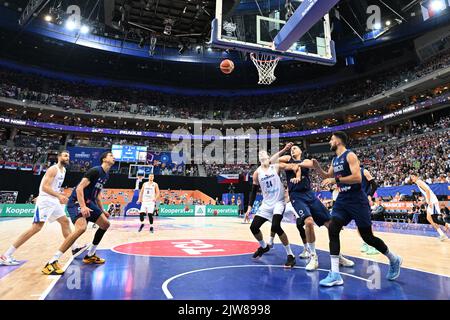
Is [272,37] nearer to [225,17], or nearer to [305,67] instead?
[225,17]

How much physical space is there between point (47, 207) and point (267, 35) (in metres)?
8.32

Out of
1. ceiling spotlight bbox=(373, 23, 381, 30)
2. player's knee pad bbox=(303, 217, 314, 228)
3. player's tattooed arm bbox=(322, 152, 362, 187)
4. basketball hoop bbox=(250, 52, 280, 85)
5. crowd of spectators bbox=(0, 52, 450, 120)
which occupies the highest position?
ceiling spotlight bbox=(373, 23, 381, 30)

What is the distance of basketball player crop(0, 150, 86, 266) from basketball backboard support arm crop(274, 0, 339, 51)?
6.89 m

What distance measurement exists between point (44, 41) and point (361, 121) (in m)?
39.7

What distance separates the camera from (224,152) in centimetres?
3919

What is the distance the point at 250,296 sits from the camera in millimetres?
3229

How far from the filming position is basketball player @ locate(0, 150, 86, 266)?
5.02 m

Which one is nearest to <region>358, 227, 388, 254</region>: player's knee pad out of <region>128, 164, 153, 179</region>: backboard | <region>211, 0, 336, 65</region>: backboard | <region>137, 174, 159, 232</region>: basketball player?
<region>211, 0, 336, 65</region>: backboard

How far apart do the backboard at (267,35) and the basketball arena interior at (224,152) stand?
0.07 metres

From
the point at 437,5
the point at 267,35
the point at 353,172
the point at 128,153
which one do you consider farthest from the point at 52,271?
the point at 437,5

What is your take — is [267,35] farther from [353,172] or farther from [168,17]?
[353,172]

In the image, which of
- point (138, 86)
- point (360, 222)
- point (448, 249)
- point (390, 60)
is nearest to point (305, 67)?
point (390, 60)

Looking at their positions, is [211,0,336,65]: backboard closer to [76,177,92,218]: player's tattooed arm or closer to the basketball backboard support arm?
the basketball backboard support arm
